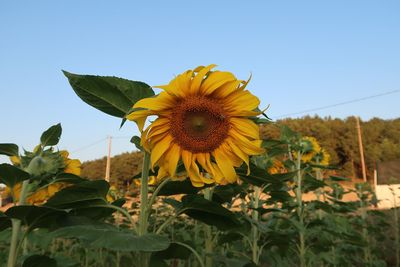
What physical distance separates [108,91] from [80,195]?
1.28 feet

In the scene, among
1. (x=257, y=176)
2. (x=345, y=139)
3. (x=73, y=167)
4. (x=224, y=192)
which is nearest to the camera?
(x=257, y=176)

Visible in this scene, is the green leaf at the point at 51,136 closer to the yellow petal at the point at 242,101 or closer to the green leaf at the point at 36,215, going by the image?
the green leaf at the point at 36,215

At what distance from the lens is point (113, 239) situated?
1100 mm

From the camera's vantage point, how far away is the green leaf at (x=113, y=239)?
1.06 m

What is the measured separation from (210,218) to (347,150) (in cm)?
2637

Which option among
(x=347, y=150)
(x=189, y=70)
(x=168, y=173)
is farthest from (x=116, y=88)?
(x=347, y=150)

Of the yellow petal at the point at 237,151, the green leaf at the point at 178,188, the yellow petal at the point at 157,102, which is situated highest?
the yellow petal at the point at 157,102

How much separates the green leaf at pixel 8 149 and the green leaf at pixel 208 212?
76 cm

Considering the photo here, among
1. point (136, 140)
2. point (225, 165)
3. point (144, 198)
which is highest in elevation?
point (136, 140)

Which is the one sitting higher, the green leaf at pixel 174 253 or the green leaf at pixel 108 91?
the green leaf at pixel 108 91

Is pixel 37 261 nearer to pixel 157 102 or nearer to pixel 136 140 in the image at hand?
pixel 136 140

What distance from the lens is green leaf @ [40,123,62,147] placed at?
175cm

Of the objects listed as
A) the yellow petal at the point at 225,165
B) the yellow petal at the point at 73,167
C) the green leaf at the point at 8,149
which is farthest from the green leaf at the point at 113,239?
the yellow petal at the point at 73,167

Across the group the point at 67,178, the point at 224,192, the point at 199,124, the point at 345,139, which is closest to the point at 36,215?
the point at 67,178
